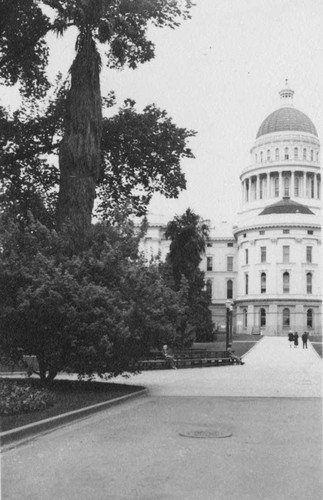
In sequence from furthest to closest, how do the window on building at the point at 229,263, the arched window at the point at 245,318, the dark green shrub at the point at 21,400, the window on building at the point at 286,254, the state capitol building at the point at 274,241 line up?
the window on building at the point at 229,263
the arched window at the point at 245,318
the window on building at the point at 286,254
the state capitol building at the point at 274,241
the dark green shrub at the point at 21,400

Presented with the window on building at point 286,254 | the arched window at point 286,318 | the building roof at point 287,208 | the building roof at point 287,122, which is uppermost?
the building roof at point 287,122

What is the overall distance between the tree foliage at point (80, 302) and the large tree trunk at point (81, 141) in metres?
0.97

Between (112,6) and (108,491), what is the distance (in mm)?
15309

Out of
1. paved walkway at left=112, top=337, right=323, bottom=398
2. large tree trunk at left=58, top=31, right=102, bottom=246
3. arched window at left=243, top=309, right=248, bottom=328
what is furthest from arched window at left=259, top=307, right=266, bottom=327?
large tree trunk at left=58, top=31, right=102, bottom=246

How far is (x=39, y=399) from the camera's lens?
12727mm

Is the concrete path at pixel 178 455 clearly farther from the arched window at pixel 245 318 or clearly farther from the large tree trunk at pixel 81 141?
the arched window at pixel 245 318

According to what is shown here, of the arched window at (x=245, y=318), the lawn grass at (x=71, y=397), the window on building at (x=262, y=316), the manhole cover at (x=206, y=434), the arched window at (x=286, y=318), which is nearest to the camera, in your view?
the manhole cover at (x=206, y=434)

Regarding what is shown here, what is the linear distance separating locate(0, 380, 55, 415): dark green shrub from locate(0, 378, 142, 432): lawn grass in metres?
0.13

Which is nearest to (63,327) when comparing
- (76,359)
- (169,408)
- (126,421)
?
(76,359)

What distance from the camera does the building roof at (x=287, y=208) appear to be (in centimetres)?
9250

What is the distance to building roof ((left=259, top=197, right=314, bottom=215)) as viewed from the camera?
9250cm

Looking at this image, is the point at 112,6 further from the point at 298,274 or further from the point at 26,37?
the point at 298,274

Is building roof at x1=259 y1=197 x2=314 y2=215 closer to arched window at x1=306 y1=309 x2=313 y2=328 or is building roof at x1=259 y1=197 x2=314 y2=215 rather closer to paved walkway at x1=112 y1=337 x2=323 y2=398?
arched window at x1=306 y1=309 x2=313 y2=328

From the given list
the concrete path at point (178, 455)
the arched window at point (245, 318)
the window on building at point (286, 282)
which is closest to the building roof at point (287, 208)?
the window on building at point (286, 282)
